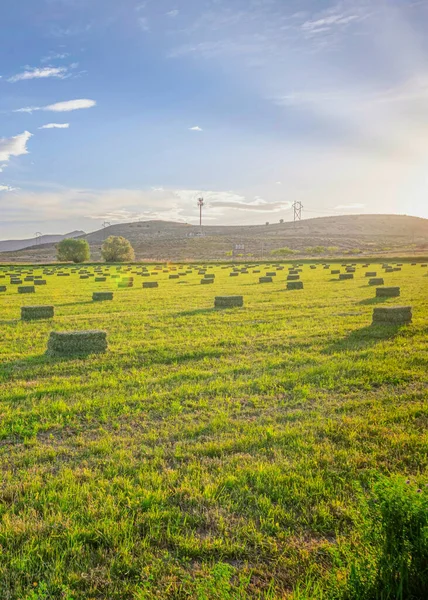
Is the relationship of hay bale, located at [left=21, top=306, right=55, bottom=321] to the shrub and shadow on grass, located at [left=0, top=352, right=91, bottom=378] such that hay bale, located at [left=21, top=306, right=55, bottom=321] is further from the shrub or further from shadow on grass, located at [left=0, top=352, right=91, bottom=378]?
the shrub

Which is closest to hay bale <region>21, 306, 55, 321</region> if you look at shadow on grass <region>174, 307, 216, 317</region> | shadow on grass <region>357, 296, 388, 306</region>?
shadow on grass <region>174, 307, 216, 317</region>

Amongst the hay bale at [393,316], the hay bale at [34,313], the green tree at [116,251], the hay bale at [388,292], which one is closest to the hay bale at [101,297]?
the hay bale at [34,313]

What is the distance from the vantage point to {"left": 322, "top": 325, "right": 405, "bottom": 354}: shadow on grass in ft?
40.1

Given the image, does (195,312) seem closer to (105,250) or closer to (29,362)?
(29,362)

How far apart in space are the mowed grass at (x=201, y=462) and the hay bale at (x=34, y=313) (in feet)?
21.5

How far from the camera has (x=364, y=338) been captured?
13305 mm

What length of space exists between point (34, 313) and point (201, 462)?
15389 mm

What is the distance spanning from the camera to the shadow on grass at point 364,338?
12.2m

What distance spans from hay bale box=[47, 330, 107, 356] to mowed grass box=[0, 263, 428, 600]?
0.40 meters

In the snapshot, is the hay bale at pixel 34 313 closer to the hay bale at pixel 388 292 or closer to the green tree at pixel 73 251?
the hay bale at pixel 388 292

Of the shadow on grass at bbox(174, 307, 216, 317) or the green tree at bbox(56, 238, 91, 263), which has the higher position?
the green tree at bbox(56, 238, 91, 263)

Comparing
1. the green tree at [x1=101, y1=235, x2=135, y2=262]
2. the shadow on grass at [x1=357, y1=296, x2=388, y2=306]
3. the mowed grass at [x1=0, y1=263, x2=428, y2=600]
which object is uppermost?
the green tree at [x1=101, y1=235, x2=135, y2=262]

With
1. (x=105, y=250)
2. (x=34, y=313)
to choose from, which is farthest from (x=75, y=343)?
(x=105, y=250)

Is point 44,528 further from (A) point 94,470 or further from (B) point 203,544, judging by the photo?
(B) point 203,544
